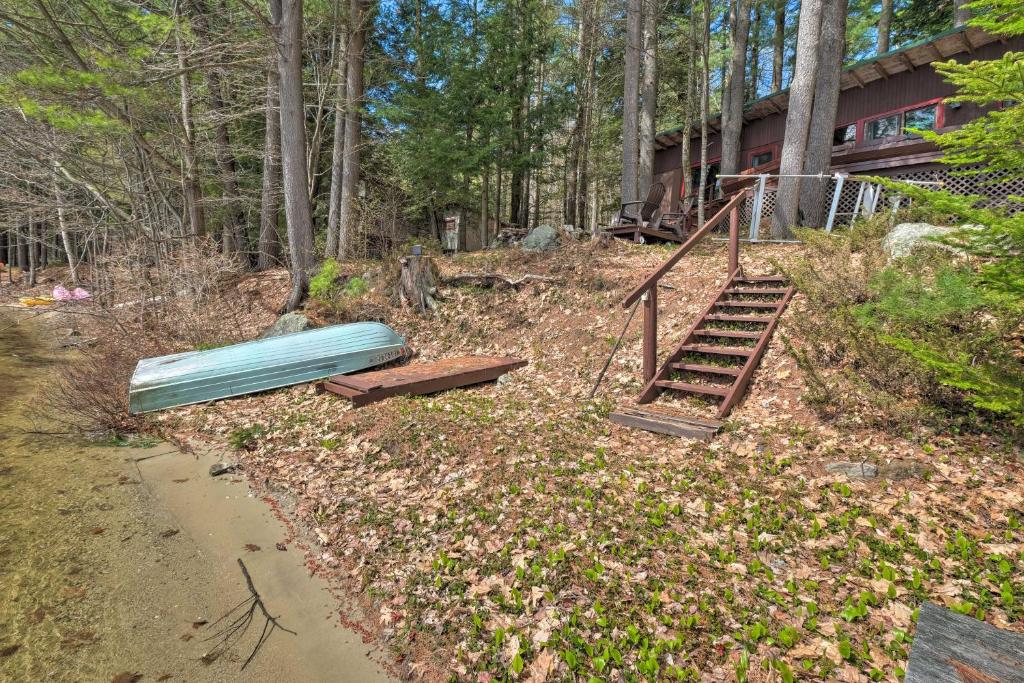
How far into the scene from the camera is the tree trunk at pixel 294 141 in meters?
11.5

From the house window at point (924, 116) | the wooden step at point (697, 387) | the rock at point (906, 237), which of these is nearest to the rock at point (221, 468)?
the wooden step at point (697, 387)

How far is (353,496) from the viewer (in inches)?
196

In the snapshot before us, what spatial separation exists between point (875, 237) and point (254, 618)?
881 cm

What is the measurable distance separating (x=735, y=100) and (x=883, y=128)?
454 cm

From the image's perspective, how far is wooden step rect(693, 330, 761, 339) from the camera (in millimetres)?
6275

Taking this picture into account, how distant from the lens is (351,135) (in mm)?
15055

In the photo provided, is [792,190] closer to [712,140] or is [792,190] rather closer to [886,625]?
[886,625]

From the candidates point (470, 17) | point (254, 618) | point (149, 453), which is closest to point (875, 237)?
point (254, 618)

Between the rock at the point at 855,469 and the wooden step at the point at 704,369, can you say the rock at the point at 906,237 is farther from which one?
the rock at the point at 855,469

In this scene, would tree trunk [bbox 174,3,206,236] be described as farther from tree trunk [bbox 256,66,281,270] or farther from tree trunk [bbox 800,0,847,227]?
tree trunk [bbox 800,0,847,227]

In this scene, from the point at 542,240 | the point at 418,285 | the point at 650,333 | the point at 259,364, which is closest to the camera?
the point at 650,333

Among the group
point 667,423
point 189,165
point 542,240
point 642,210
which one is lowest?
point 667,423

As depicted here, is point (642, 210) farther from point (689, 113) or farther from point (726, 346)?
point (726, 346)

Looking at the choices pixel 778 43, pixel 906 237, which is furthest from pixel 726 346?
pixel 778 43
